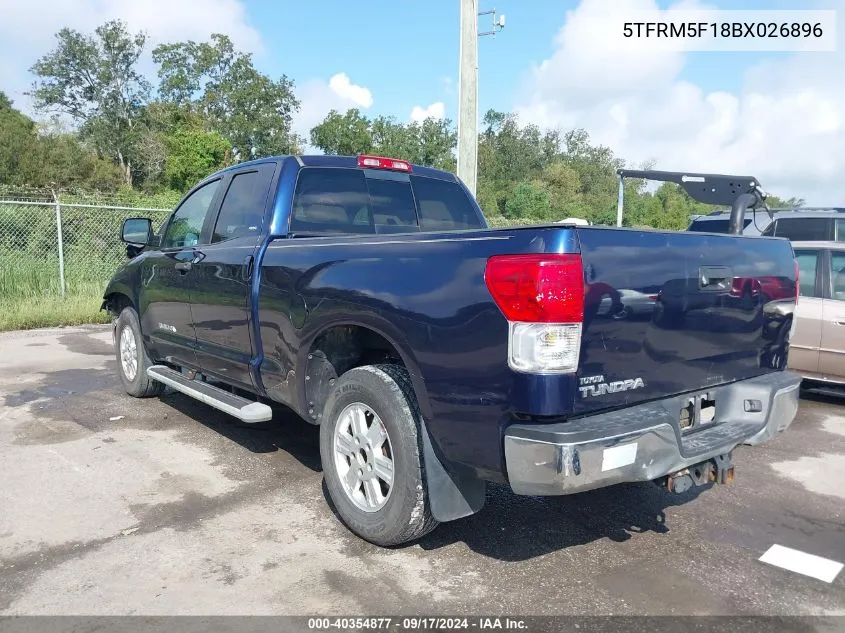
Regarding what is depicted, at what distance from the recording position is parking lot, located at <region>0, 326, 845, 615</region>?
3.07 m

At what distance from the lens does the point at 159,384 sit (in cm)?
643

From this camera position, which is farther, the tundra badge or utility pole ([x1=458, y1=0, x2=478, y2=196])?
utility pole ([x1=458, y1=0, x2=478, y2=196])

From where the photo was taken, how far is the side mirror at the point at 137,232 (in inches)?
236

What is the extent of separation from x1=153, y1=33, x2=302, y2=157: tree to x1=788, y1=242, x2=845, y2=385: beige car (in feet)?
190

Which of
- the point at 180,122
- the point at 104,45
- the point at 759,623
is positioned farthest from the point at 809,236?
the point at 104,45

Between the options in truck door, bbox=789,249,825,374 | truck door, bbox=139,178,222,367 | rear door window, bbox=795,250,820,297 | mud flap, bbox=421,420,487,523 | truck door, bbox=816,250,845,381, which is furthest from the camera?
rear door window, bbox=795,250,820,297

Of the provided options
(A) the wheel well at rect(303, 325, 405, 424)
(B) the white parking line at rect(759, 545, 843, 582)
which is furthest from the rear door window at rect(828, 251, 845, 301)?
(A) the wheel well at rect(303, 325, 405, 424)

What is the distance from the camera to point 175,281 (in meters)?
5.34

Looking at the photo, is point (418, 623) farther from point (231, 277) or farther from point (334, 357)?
point (231, 277)

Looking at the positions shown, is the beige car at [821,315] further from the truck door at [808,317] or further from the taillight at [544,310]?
the taillight at [544,310]

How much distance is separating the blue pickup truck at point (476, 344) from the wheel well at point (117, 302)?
2058 millimetres

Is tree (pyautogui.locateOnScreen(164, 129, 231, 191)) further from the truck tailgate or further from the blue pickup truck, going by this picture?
the truck tailgate

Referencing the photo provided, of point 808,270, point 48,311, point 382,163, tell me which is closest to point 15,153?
point 48,311

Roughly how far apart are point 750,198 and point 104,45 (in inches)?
2773
